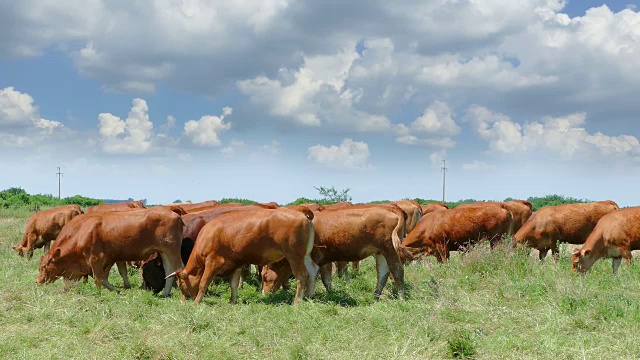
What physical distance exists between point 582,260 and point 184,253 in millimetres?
8746

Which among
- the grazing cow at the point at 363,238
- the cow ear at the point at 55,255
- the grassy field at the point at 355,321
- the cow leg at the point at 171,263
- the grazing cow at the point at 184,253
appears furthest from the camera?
the grazing cow at the point at 184,253

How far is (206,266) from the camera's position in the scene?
1048 cm

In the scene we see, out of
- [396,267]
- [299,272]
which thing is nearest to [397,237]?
[396,267]

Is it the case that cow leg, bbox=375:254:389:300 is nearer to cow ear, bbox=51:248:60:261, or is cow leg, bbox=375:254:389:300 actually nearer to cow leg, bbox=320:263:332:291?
cow leg, bbox=320:263:332:291

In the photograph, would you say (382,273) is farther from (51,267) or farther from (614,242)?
(51,267)

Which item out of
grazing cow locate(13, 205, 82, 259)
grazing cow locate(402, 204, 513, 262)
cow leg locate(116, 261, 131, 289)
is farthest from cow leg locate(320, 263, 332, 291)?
grazing cow locate(13, 205, 82, 259)

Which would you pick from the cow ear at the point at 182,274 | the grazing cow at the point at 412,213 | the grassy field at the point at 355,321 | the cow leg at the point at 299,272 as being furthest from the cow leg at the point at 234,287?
the grazing cow at the point at 412,213

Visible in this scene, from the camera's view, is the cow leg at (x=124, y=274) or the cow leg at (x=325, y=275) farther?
the cow leg at (x=124, y=274)

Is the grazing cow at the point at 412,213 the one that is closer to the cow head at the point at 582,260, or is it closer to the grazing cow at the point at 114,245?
the cow head at the point at 582,260

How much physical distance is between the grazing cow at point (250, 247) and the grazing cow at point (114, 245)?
3.01 feet

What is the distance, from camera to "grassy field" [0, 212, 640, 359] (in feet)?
24.2

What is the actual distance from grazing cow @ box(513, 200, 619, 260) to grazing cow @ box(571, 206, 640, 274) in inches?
95.4

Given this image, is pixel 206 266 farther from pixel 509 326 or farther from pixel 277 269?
pixel 509 326

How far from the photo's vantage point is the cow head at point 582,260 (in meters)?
12.8
